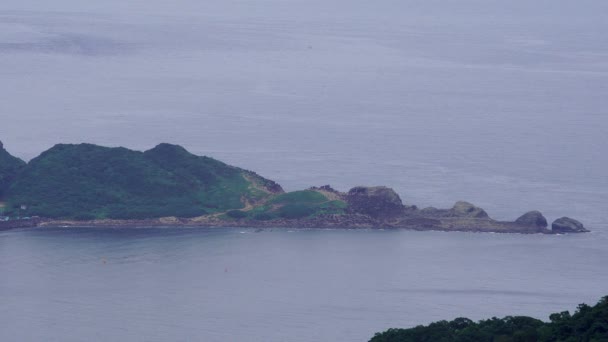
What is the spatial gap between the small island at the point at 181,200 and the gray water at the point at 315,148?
3.66 feet

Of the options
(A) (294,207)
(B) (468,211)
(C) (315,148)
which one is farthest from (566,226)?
(C) (315,148)

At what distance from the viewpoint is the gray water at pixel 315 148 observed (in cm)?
5019

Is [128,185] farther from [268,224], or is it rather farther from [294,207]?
[294,207]

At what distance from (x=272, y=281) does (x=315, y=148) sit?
23.9 meters

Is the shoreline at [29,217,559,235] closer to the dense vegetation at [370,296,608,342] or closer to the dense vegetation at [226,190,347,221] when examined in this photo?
the dense vegetation at [226,190,347,221]

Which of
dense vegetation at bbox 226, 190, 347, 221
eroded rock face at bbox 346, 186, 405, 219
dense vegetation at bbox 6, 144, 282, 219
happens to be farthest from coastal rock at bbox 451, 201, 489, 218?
dense vegetation at bbox 6, 144, 282, 219

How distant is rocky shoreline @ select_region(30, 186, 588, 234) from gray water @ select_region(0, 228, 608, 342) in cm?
66

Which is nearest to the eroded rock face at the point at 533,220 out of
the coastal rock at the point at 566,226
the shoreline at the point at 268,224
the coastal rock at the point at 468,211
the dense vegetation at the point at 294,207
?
the shoreline at the point at 268,224

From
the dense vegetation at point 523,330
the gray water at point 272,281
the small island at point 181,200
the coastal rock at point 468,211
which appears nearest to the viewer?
the dense vegetation at point 523,330

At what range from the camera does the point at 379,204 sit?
6219 centimetres

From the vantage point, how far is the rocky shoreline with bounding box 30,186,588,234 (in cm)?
6091

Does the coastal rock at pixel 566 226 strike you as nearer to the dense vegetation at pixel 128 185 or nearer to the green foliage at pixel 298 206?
the green foliage at pixel 298 206

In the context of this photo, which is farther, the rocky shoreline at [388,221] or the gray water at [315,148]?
the rocky shoreline at [388,221]

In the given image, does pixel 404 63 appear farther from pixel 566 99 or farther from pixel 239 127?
pixel 239 127
